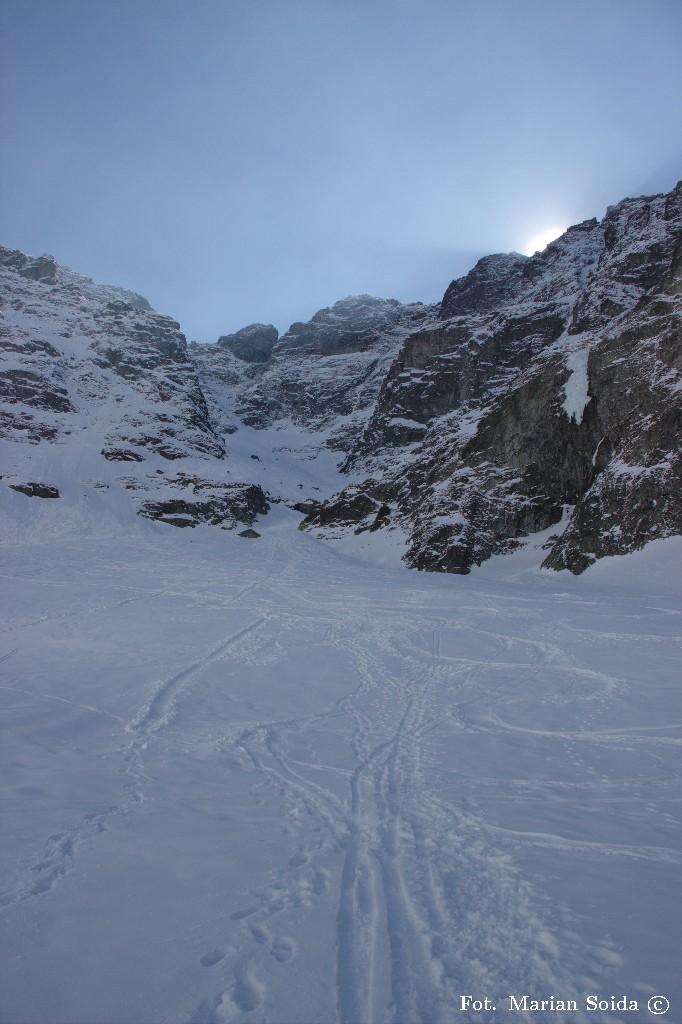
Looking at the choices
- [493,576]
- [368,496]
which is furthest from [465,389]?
[493,576]

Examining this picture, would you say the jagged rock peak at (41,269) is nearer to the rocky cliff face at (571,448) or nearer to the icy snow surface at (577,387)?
the rocky cliff face at (571,448)

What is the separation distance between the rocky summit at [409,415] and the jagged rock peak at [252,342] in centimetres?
758

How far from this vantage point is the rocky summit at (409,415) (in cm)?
3097

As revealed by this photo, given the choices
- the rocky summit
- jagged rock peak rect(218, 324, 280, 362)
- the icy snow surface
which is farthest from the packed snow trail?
jagged rock peak rect(218, 324, 280, 362)

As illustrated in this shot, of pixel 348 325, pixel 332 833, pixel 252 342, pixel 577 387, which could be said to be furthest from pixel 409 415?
pixel 252 342

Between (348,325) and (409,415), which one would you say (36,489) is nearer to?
(409,415)

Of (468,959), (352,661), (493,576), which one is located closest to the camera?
(468,959)

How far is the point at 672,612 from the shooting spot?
17.0 m

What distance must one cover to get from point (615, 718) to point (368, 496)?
45649 mm

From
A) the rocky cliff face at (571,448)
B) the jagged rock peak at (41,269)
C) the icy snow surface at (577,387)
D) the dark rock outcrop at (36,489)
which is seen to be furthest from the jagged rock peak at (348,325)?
→ the icy snow surface at (577,387)

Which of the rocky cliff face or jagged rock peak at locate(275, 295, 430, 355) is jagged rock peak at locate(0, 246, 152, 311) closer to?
jagged rock peak at locate(275, 295, 430, 355)

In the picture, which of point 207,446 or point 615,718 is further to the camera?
point 207,446

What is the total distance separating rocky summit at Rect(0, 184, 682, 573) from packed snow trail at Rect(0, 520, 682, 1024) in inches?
882

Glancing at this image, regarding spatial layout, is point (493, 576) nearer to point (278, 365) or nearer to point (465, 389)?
point (465, 389)
